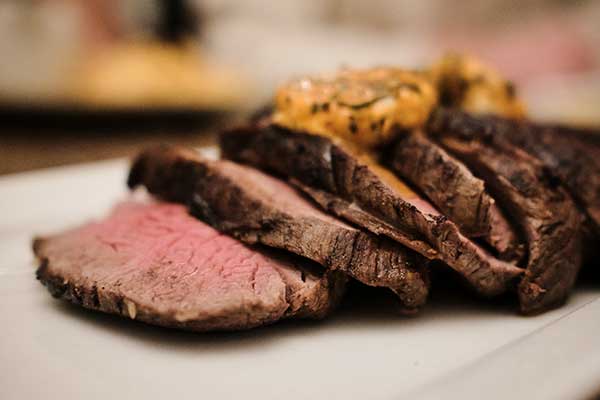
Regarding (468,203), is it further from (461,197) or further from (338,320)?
(338,320)

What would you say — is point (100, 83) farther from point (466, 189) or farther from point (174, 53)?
point (466, 189)

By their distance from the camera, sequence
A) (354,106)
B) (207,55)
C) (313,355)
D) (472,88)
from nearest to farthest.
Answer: (313,355)
(354,106)
(472,88)
(207,55)

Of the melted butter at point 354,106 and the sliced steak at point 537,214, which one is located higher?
the melted butter at point 354,106

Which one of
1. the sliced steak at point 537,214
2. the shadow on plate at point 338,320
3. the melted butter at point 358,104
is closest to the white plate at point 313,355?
the shadow on plate at point 338,320

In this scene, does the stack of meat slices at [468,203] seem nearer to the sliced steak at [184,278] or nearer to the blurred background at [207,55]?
the sliced steak at [184,278]

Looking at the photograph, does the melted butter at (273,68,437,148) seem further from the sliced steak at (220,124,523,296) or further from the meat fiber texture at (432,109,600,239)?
the meat fiber texture at (432,109,600,239)

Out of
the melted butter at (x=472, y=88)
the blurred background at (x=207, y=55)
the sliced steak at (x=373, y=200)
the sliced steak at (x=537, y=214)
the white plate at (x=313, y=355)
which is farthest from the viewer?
the blurred background at (x=207, y=55)

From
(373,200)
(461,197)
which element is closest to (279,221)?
(373,200)
